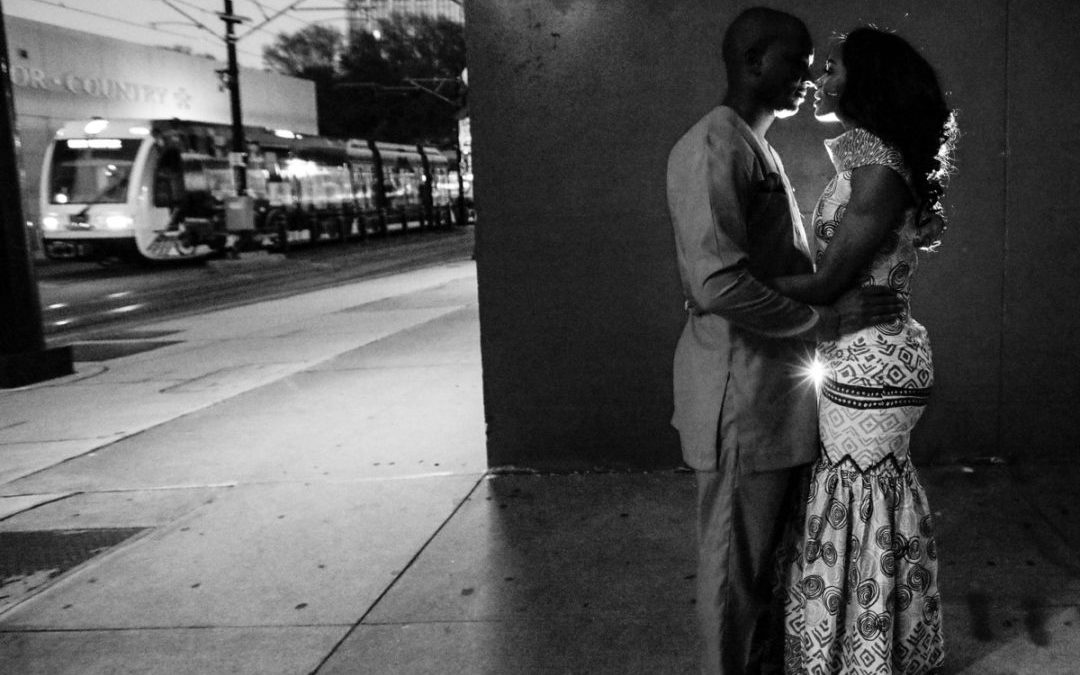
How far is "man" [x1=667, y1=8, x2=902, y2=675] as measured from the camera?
240 cm

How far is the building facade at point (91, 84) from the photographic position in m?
29.4

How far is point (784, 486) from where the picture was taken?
2643mm

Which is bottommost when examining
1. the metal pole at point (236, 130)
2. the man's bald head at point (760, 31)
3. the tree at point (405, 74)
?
the man's bald head at point (760, 31)

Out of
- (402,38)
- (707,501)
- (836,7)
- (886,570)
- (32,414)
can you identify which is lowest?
(32,414)

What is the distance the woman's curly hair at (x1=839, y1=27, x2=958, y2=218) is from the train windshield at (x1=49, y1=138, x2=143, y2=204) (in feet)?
75.7

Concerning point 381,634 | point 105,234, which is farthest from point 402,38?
point 381,634

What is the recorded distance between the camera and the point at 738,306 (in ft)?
7.82

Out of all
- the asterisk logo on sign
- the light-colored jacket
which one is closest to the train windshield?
the asterisk logo on sign

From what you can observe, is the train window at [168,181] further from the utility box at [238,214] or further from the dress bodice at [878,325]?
the dress bodice at [878,325]

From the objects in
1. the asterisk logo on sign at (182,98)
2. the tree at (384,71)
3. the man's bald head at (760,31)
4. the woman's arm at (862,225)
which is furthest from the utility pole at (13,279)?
the tree at (384,71)

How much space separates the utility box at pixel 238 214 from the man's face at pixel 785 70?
2442cm

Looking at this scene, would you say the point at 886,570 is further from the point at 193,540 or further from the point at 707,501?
the point at 193,540

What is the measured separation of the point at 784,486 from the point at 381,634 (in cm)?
167

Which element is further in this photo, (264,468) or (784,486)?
(264,468)
